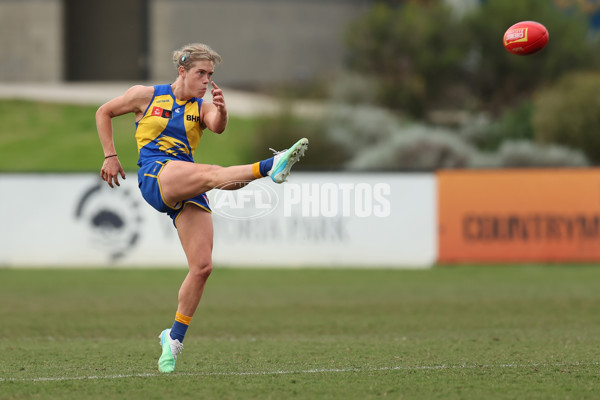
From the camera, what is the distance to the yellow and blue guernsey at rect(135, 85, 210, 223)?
715 centimetres

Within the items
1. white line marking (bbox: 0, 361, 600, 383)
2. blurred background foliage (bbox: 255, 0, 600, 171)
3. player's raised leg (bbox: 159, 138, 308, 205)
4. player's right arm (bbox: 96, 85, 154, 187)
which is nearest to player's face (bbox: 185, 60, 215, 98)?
player's right arm (bbox: 96, 85, 154, 187)

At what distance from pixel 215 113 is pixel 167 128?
0.37m

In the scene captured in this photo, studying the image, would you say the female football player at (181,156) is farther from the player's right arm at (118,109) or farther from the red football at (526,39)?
the red football at (526,39)

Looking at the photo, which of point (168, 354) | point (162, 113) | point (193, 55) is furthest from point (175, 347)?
point (193, 55)

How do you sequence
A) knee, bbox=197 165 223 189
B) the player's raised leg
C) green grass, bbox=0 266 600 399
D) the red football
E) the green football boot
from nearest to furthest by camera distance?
1. green grass, bbox=0 266 600 399
2. the player's raised leg
3. knee, bbox=197 165 223 189
4. the green football boot
5. the red football

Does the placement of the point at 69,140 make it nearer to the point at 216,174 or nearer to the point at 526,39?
the point at 526,39

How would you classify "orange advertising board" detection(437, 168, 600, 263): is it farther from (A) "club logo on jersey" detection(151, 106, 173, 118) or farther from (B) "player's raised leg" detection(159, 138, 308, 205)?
(B) "player's raised leg" detection(159, 138, 308, 205)

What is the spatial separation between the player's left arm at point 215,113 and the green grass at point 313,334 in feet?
5.82

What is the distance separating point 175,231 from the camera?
17.3m

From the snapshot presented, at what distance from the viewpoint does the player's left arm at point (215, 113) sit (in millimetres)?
6910

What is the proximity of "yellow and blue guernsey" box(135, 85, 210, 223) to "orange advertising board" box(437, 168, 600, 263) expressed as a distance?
10696 millimetres

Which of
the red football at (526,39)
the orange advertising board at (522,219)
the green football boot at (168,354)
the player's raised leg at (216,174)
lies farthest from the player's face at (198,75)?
the orange advertising board at (522,219)

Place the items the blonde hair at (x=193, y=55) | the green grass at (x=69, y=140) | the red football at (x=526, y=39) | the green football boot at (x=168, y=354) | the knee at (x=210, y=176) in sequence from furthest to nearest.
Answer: the green grass at (x=69, y=140) → the red football at (x=526, y=39) → the blonde hair at (x=193, y=55) → the green football boot at (x=168, y=354) → the knee at (x=210, y=176)

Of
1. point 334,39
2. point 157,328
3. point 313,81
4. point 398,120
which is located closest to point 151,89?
point 157,328
